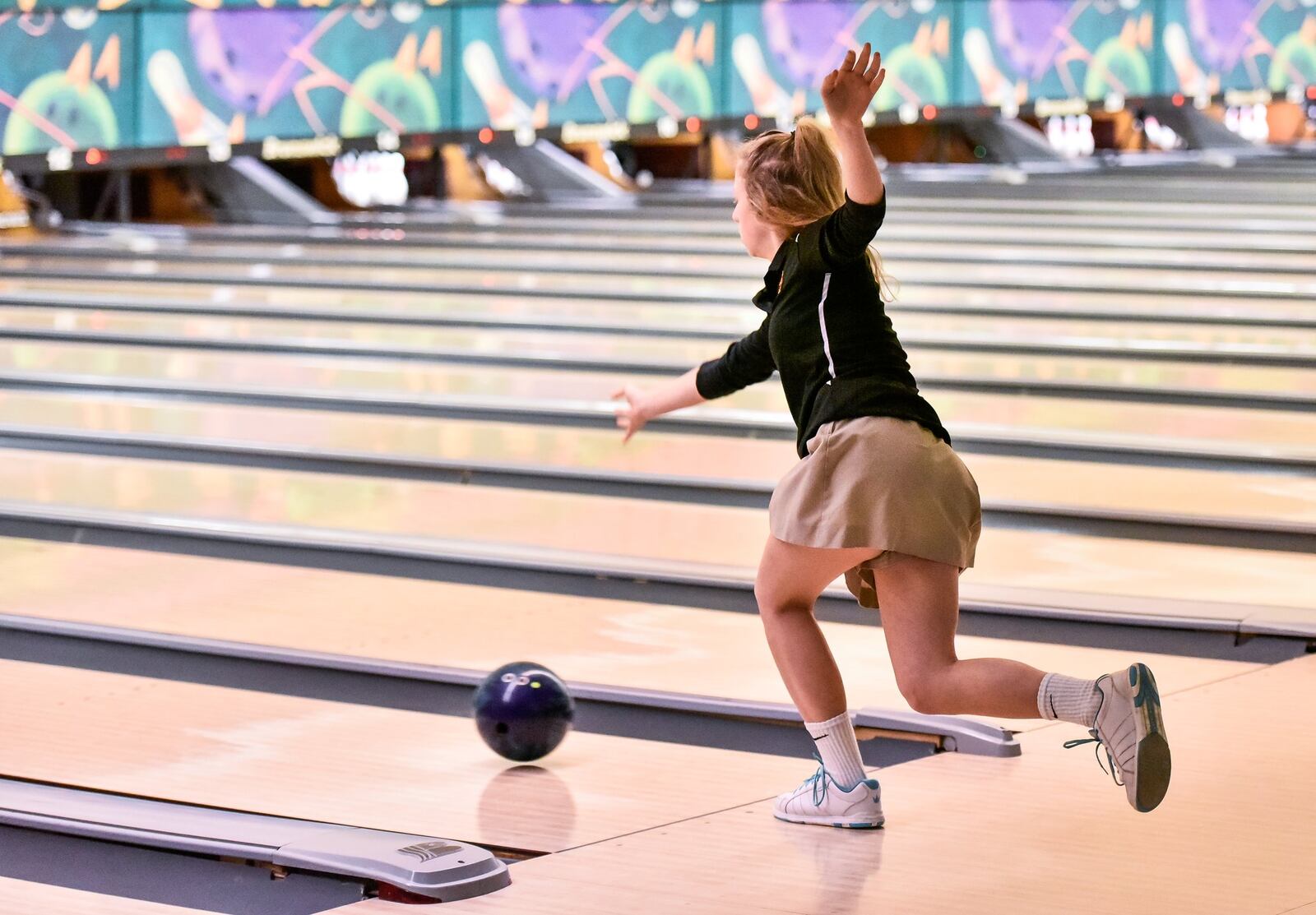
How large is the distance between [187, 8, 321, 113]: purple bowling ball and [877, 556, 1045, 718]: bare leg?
9.06 m

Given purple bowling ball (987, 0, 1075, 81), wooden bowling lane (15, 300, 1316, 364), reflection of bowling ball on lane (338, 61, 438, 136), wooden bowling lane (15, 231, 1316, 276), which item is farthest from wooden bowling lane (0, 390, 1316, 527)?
purple bowling ball (987, 0, 1075, 81)

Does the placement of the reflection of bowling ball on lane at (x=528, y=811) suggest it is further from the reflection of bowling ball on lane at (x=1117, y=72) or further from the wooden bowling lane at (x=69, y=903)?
the reflection of bowling ball on lane at (x=1117, y=72)

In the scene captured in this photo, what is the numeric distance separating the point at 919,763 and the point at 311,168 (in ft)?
33.3

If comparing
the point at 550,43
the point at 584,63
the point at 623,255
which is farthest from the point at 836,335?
the point at 584,63

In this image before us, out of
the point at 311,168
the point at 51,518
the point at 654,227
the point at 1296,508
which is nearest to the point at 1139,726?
the point at 1296,508

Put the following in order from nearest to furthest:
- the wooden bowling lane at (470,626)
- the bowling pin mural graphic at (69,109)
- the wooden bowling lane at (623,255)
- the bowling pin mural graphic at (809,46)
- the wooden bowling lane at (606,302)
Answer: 1. the wooden bowling lane at (470,626)
2. the wooden bowling lane at (606,302)
3. the wooden bowling lane at (623,255)
4. the bowling pin mural graphic at (69,109)
5. the bowling pin mural graphic at (809,46)

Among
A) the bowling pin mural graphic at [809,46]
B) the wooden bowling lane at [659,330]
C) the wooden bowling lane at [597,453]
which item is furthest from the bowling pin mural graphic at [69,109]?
the bowling pin mural graphic at [809,46]

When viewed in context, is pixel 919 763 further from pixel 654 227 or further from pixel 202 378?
pixel 654 227

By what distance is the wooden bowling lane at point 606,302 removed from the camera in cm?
735

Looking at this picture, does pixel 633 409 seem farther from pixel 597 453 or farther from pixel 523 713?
pixel 597 453

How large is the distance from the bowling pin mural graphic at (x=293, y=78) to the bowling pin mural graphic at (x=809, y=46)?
251 centimetres

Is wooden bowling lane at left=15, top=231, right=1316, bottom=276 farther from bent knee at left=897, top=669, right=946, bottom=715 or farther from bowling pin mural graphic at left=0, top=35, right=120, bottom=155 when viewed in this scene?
bent knee at left=897, top=669, right=946, bottom=715

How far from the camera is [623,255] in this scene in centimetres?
920

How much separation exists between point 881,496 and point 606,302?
5681 millimetres
